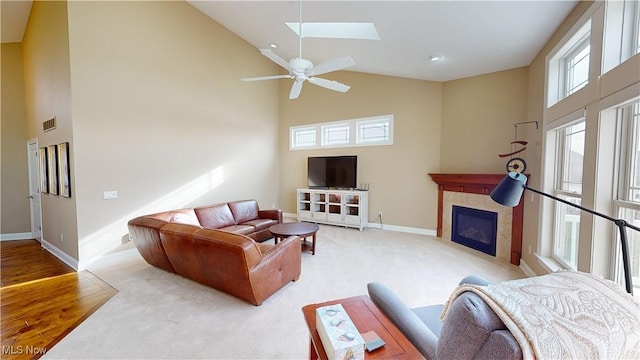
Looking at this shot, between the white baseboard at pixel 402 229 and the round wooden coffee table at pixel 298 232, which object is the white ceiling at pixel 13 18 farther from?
the white baseboard at pixel 402 229

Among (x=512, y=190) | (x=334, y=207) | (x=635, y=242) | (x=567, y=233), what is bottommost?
(x=334, y=207)

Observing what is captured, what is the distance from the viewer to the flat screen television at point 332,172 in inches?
226

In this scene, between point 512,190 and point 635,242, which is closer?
point 512,190

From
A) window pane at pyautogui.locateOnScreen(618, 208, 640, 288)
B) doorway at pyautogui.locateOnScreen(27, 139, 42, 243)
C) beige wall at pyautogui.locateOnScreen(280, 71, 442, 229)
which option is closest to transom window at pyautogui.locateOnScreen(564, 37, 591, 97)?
window pane at pyautogui.locateOnScreen(618, 208, 640, 288)

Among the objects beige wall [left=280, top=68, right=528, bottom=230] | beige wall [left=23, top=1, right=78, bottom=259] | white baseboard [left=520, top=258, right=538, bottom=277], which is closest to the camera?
white baseboard [left=520, top=258, right=538, bottom=277]

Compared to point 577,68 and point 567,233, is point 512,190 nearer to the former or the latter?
point 567,233

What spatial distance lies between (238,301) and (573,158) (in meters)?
3.97

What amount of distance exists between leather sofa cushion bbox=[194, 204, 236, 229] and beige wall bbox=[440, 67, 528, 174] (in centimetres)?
437

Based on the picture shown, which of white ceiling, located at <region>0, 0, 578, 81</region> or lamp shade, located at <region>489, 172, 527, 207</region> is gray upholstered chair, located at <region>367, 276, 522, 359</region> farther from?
white ceiling, located at <region>0, 0, 578, 81</region>

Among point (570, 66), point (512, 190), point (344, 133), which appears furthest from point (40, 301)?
point (570, 66)

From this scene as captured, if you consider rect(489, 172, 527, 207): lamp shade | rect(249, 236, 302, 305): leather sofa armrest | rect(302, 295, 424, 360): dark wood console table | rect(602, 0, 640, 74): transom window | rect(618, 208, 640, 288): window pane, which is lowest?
rect(249, 236, 302, 305): leather sofa armrest

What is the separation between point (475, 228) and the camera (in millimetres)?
4387

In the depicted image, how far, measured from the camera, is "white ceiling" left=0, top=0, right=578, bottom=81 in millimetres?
2615

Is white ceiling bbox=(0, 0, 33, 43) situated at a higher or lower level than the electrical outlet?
higher
